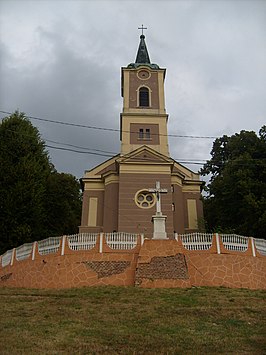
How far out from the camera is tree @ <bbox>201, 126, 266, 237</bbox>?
A: 69.5 feet

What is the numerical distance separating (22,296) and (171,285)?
5317mm

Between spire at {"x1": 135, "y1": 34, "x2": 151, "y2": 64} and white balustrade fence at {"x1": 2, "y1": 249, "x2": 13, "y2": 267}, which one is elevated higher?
spire at {"x1": 135, "y1": 34, "x2": 151, "y2": 64}

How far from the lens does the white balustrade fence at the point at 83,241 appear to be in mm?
16719

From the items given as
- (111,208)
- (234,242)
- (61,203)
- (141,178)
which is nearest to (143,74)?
(141,178)

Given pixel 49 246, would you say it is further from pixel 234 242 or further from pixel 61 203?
pixel 61 203

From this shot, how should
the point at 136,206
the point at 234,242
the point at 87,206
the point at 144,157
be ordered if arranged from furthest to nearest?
the point at 87,206, the point at 144,157, the point at 136,206, the point at 234,242

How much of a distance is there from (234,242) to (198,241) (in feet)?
4.78

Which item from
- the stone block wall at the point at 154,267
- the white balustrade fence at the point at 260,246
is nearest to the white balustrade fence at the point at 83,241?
the stone block wall at the point at 154,267

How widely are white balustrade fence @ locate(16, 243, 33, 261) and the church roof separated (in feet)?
60.4

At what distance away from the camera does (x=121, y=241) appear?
16.8 m

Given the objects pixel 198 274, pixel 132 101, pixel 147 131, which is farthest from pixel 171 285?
pixel 132 101

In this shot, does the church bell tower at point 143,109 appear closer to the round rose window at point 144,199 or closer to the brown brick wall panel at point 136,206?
the brown brick wall panel at point 136,206

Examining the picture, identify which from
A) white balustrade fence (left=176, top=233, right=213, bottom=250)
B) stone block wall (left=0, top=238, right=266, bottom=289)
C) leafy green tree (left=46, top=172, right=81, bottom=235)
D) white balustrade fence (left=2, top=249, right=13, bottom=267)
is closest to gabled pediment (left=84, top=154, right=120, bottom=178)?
leafy green tree (left=46, top=172, right=81, bottom=235)

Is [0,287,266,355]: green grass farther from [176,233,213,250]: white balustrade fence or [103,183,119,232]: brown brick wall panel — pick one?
[103,183,119,232]: brown brick wall panel
